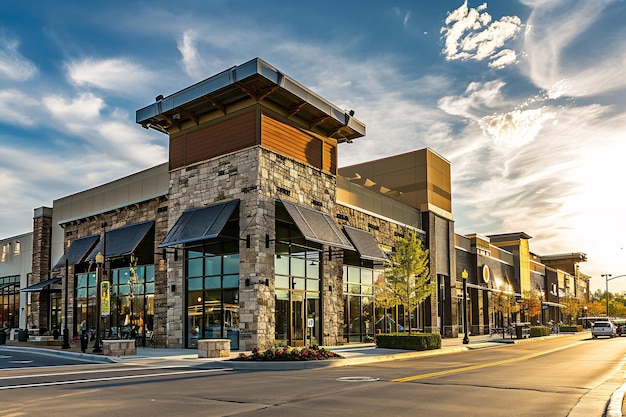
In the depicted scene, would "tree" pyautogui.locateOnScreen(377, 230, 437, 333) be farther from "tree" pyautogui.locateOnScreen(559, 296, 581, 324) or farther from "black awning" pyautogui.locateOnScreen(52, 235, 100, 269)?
"tree" pyautogui.locateOnScreen(559, 296, 581, 324)

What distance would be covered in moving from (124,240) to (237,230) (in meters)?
8.55

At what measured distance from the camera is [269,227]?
2792 centimetres

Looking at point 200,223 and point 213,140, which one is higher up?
point 213,140

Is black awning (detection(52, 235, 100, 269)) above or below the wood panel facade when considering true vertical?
below

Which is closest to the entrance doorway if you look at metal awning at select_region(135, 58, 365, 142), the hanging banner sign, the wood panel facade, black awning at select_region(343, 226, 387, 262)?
black awning at select_region(343, 226, 387, 262)

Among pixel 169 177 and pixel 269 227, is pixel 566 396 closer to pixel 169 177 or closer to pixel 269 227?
pixel 269 227

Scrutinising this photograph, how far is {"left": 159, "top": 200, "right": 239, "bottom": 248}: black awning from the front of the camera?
27.0m

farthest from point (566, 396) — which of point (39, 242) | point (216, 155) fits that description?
point (39, 242)

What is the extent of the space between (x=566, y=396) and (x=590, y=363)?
11346 millimetres

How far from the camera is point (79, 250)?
36.9 metres

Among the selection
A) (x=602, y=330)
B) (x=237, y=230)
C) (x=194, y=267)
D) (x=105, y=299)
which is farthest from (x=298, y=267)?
(x=602, y=330)

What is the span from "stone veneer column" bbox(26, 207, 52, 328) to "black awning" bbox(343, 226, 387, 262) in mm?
22738

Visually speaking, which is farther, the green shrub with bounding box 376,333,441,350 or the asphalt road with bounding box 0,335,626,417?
the green shrub with bounding box 376,333,441,350

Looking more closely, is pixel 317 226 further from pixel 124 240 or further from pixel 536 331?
pixel 536 331
